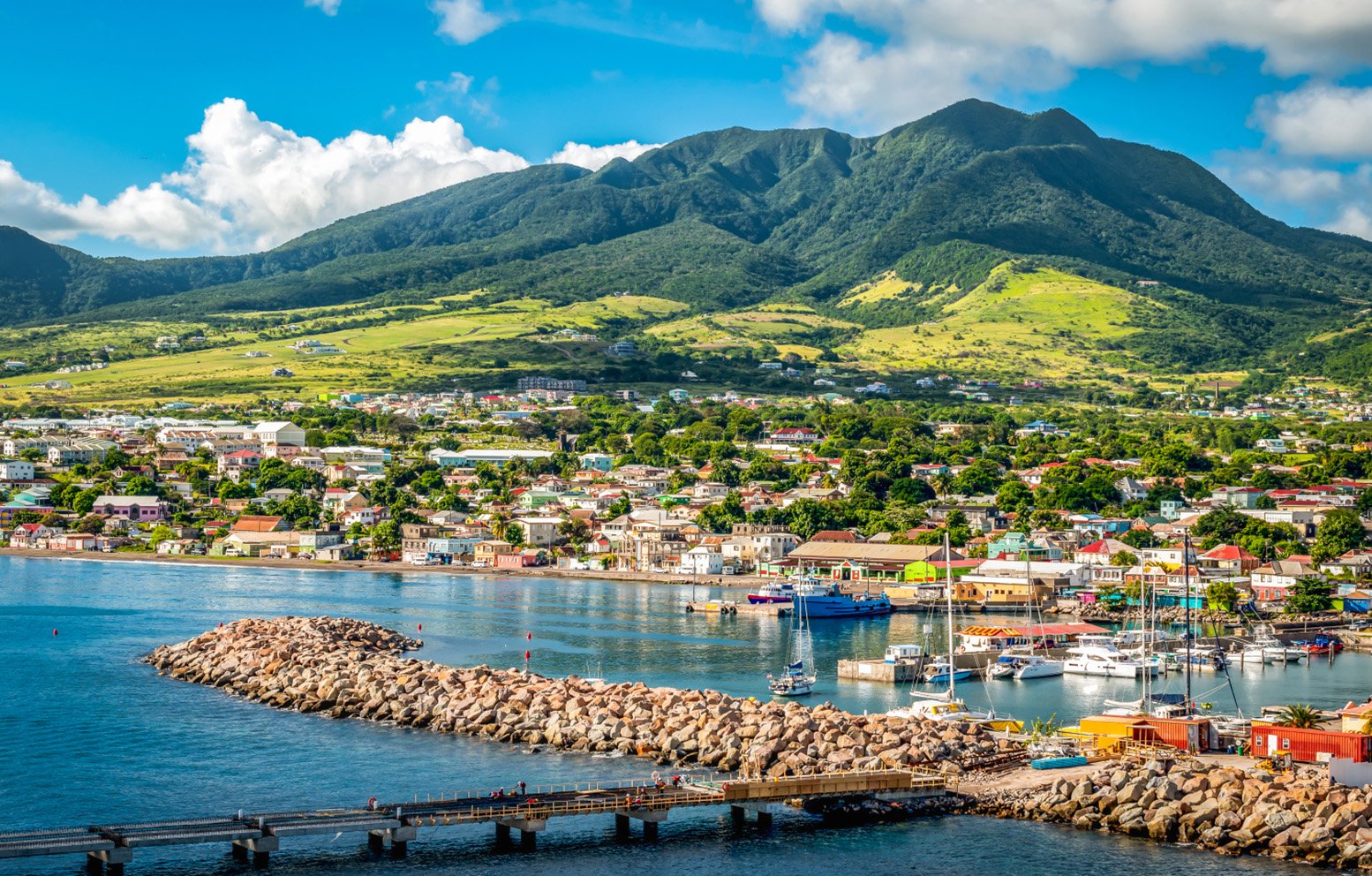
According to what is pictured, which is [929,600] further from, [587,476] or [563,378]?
[563,378]

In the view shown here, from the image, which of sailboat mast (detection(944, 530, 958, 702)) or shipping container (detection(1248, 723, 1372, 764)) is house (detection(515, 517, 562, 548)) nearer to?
sailboat mast (detection(944, 530, 958, 702))

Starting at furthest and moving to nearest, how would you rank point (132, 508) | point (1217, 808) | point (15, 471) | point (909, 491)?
1. point (15, 471)
2. point (909, 491)
3. point (132, 508)
4. point (1217, 808)

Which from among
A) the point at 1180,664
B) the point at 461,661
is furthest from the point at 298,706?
the point at 1180,664

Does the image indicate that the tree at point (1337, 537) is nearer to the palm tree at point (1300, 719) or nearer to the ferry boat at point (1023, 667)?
the ferry boat at point (1023, 667)

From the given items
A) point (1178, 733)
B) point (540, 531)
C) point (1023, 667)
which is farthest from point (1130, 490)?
point (1178, 733)

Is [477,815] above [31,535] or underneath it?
underneath

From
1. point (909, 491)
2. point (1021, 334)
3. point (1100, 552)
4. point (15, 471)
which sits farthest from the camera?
point (1021, 334)

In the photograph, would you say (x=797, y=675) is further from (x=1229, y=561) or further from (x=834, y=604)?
(x=1229, y=561)
